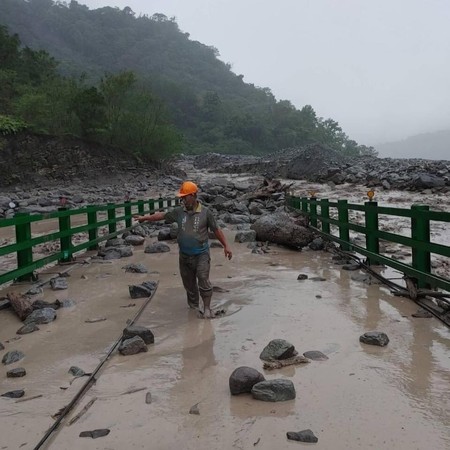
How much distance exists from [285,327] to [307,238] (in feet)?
19.5

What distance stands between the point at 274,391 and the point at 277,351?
0.73 meters

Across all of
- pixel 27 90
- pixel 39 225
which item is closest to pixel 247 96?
pixel 27 90

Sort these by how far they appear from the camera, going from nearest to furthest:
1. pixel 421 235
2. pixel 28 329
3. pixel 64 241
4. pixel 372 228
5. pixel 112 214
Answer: pixel 28 329 → pixel 421 235 → pixel 372 228 → pixel 64 241 → pixel 112 214

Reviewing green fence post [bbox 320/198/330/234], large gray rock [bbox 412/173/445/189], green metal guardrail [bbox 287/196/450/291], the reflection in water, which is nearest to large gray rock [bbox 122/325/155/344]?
the reflection in water

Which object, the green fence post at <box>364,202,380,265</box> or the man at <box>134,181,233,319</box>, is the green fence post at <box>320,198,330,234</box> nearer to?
the green fence post at <box>364,202,380,265</box>

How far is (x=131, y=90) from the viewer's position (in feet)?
142

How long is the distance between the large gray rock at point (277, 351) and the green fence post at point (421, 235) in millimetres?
2751

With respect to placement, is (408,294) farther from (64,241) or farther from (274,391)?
(64,241)

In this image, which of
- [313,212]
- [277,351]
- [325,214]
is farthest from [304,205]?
[277,351]

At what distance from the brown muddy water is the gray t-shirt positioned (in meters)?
0.80

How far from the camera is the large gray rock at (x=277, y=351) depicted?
405 cm

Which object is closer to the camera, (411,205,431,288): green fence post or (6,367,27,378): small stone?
(6,367,27,378): small stone

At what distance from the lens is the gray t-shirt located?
18.3ft

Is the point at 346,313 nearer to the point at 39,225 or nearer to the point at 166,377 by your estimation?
the point at 166,377
